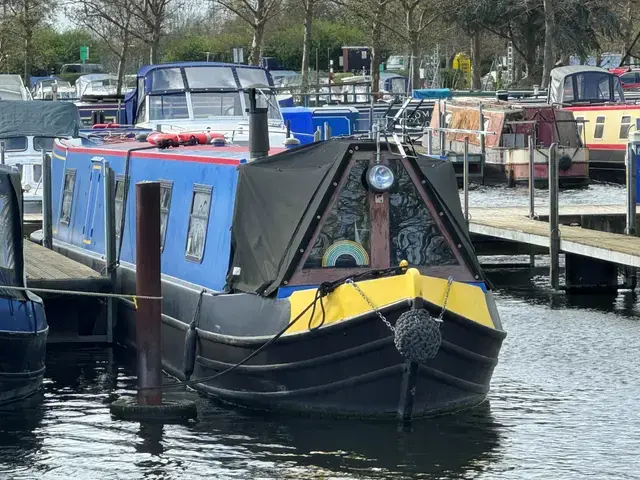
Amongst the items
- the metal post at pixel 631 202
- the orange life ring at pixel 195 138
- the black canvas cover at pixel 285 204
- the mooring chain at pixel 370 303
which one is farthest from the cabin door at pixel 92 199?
the metal post at pixel 631 202

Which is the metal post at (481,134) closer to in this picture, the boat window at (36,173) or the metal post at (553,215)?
the boat window at (36,173)

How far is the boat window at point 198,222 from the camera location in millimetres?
16047

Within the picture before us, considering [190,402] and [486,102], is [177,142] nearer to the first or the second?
[190,402]

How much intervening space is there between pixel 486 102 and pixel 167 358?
2832cm

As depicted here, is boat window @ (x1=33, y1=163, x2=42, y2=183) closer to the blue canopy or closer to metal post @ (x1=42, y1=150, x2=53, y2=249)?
metal post @ (x1=42, y1=150, x2=53, y2=249)

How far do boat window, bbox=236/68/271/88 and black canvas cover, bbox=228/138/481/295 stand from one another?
39.6 ft

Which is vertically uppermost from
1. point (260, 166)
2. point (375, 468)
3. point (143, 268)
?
point (260, 166)

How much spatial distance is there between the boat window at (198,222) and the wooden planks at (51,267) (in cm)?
244

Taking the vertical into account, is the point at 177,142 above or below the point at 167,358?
above

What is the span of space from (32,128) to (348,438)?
19573 millimetres

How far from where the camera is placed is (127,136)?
902 inches

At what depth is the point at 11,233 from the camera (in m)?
15.1

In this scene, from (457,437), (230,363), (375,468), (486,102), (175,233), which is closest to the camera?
(375,468)

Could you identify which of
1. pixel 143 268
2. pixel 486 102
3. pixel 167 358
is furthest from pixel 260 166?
pixel 486 102
